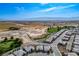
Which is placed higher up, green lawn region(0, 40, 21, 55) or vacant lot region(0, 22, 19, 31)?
vacant lot region(0, 22, 19, 31)

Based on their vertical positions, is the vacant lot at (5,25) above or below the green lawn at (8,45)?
above

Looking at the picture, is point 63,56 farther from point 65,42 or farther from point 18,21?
point 18,21

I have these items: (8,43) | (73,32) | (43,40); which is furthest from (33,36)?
(73,32)

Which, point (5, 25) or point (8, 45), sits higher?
point (5, 25)

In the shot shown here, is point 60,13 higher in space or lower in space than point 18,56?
higher

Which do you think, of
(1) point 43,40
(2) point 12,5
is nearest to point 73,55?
(1) point 43,40

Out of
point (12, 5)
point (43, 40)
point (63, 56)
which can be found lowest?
point (63, 56)
